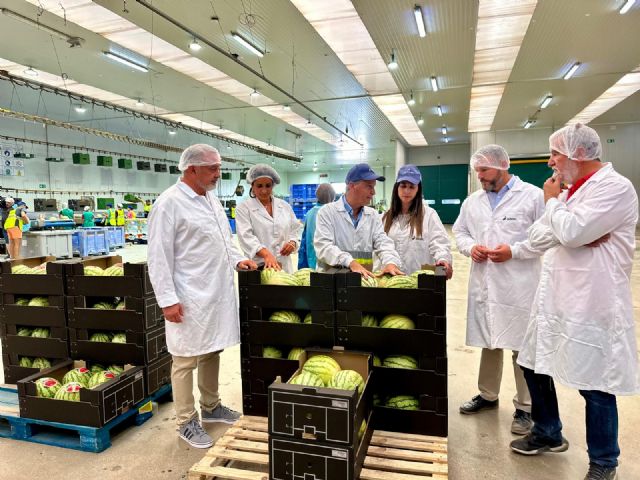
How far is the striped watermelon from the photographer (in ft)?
7.13

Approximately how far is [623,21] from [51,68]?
11.2 m

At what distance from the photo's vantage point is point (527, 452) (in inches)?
93.4

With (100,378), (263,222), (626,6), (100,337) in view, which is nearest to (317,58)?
(626,6)

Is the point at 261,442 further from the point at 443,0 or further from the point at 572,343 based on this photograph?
the point at 443,0

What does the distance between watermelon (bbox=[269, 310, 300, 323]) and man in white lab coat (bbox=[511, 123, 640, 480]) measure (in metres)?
1.21

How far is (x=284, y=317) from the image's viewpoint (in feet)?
7.64

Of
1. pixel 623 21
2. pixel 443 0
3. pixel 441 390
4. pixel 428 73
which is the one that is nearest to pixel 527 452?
pixel 441 390

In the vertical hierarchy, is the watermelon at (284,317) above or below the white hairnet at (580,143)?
below

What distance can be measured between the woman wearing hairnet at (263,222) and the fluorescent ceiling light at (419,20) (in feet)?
15.6

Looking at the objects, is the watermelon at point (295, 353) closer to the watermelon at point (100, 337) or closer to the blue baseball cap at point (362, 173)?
the blue baseball cap at point (362, 173)

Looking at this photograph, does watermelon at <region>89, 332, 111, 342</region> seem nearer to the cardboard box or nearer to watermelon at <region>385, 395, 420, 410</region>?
the cardboard box

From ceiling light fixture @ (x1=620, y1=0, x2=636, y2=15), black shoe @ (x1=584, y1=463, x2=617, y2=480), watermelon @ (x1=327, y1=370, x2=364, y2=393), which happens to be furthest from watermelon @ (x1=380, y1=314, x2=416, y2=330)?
ceiling light fixture @ (x1=620, y1=0, x2=636, y2=15)

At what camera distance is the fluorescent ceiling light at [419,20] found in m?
6.78

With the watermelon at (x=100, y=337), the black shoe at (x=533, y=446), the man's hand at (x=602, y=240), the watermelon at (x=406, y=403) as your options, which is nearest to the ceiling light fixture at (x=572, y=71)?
the man's hand at (x=602, y=240)
